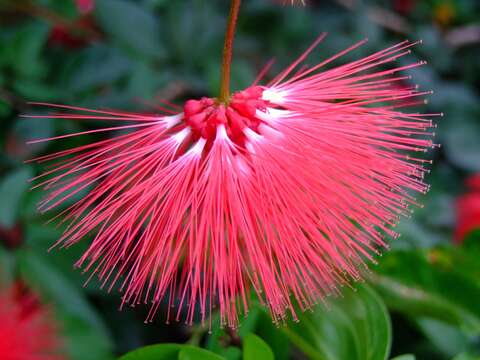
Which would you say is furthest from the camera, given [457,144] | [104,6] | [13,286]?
[457,144]

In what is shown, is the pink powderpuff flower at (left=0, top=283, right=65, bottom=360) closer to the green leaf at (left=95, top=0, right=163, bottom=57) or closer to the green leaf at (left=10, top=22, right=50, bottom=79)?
the green leaf at (left=10, top=22, right=50, bottom=79)

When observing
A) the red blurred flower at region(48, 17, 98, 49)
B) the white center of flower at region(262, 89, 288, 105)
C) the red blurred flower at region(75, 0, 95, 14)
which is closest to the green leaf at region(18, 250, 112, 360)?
the white center of flower at region(262, 89, 288, 105)

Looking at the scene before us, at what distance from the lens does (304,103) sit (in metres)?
0.92

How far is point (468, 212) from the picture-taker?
5.53 feet

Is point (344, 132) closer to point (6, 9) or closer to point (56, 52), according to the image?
point (56, 52)

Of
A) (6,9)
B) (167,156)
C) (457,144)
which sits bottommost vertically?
(167,156)

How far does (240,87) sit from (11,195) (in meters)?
0.57

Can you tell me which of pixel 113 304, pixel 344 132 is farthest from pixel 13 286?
pixel 344 132

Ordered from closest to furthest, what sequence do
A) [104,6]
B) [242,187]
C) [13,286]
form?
[242,187]
[13,286]
[104,6]

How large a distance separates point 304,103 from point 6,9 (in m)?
0.96

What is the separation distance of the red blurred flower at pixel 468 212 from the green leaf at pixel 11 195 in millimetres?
1091

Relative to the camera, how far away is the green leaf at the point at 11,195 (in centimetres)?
116

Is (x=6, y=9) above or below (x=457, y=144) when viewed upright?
above

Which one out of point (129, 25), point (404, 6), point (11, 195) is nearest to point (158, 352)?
point (11, 195)
